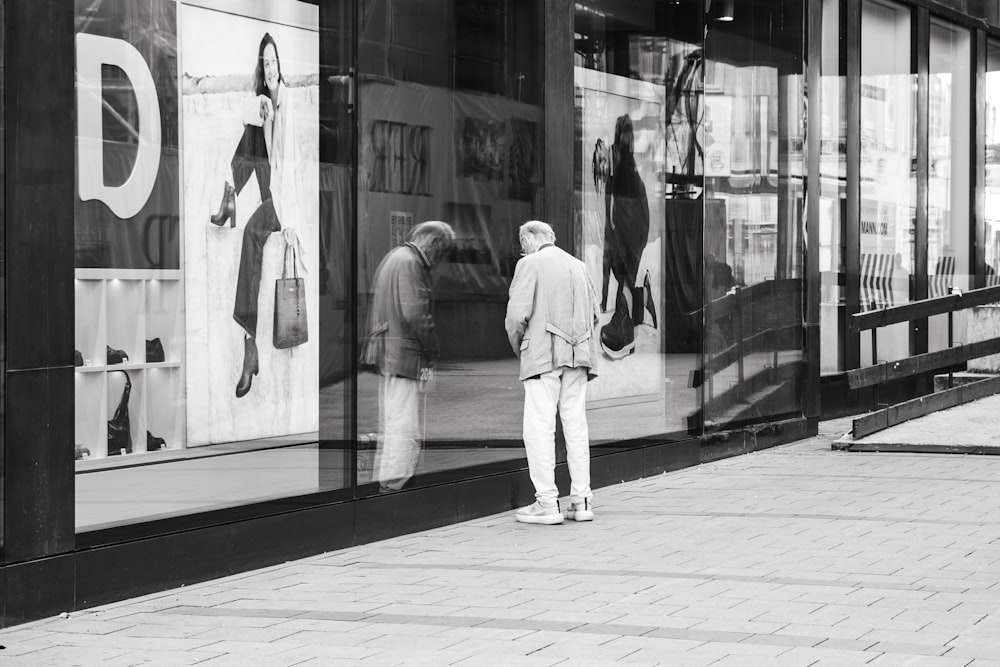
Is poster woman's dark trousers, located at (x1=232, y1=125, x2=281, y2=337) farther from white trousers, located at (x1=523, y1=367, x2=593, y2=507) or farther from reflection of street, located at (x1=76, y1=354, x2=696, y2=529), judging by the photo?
white trousers, located at (x1=523, y1=367, x2=593, y2=507)

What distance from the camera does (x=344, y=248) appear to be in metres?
8.52

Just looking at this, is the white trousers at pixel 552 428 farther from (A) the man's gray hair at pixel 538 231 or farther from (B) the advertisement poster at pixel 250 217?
(B) the advertisement poster at pixel 250 217

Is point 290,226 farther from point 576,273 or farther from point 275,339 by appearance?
point 576,273

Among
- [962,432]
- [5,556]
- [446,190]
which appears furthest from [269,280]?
[962,432]

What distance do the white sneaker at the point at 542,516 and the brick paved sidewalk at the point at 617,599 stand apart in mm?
84

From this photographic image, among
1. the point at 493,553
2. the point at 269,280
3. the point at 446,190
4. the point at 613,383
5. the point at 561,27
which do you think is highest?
the point at 561,27

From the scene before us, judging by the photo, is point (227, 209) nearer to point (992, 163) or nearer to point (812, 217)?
point (812, 217)

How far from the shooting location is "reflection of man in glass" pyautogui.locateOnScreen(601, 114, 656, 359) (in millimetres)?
11352


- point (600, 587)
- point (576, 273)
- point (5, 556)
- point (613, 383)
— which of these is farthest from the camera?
point (613, 383)

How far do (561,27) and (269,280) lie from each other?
3433 mm

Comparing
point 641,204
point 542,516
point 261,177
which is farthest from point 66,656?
point 641,204

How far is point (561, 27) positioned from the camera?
10484 mm

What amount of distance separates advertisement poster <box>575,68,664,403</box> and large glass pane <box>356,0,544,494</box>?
772mm

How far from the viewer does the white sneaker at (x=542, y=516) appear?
29.9 ft
